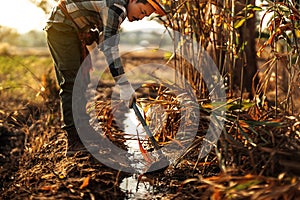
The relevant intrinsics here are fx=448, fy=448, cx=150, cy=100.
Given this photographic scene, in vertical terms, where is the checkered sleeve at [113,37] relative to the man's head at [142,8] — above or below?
below

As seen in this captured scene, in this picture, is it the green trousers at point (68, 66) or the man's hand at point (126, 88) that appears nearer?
the man's hand at point (126, 88)

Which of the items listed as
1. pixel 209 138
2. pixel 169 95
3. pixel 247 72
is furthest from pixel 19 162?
pixel 247 72

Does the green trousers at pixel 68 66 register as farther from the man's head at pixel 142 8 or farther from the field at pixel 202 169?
the man's head at pixel 142 8

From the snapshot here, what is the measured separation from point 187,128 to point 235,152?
566mm

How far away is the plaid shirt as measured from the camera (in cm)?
221

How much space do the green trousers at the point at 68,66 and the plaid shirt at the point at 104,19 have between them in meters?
0.07

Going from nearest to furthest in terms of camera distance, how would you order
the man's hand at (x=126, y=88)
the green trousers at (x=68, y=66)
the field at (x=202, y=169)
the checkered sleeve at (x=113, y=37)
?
the field at (x=202, y=169), the checkered sleeve at (x=113, y=37), the man's hand at (x=126, y=88), the green trousers at (x=68, y=66)

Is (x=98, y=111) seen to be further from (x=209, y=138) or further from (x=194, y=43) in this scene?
(x=209, y=138)

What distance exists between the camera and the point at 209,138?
6.91 feet

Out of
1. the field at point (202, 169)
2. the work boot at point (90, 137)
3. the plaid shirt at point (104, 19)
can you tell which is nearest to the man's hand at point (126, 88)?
the plaid shirt at point (104, 19)

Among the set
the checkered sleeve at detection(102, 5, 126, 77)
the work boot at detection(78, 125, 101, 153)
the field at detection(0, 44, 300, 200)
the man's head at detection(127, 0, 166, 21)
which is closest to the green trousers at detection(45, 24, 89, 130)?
the work boot at detection(78, 125, 101, 153)

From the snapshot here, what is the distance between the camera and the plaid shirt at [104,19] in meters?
2.21

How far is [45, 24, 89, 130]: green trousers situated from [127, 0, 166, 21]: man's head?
1.30 feet

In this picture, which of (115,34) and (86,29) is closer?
(115,34)
